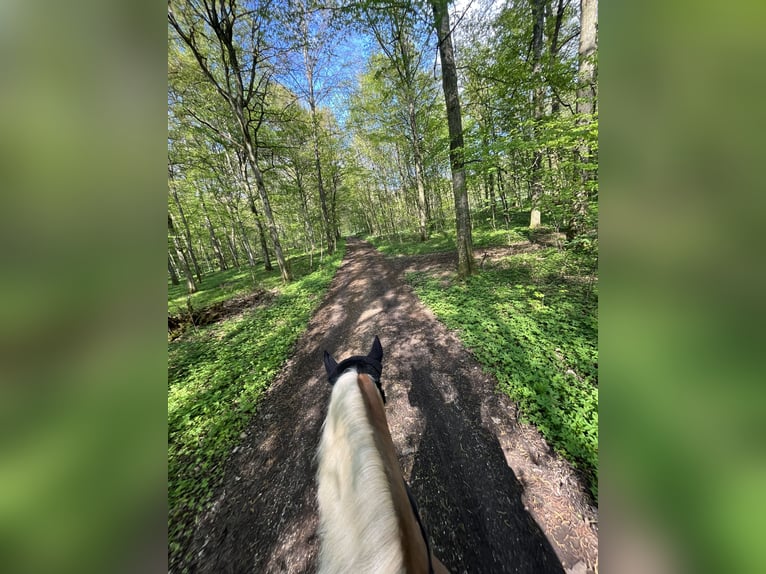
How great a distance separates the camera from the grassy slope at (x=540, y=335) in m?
2.85

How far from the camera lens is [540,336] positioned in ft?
13.9

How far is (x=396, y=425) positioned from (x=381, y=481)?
1.95m

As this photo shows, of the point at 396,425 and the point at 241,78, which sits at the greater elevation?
the point at 241,78

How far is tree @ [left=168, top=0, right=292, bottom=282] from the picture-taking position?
746cm

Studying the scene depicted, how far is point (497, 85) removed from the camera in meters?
5.98

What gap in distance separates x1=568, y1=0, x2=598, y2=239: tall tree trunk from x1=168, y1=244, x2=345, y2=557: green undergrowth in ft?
18.7

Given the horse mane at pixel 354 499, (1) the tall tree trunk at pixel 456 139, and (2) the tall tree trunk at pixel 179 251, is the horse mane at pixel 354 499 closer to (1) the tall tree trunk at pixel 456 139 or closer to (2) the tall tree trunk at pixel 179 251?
(1) the tall tree trunk at pixel 456 139

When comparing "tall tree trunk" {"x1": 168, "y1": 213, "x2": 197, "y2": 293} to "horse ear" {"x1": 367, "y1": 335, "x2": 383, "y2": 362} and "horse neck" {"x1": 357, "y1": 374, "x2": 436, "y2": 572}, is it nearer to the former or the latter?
"horse ear" {"x1": 367, "y1": 335, "x2": 383, "y2": 362}

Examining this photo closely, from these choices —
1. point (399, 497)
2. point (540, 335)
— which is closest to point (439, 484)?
point (399, 497)

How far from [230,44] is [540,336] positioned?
11819 millimetres

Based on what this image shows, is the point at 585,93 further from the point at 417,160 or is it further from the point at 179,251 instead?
the point at 179,251
